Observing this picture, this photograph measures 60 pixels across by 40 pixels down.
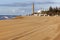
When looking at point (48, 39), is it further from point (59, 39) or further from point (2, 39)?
point (2, 39)

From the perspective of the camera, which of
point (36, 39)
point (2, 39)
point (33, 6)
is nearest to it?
point (2, 39)

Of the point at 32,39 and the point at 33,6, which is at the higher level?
the point at 32,39

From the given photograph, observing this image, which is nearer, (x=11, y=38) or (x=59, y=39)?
(x=11, y=38)

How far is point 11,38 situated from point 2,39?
607mm

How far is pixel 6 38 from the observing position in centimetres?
1076

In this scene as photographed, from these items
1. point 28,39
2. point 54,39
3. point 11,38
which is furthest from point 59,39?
point 11,38

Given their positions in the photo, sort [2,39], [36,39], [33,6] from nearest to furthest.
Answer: [2,39]
[36,39]
[33,6]

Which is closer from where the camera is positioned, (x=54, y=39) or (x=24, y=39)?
(x=24, y=39)

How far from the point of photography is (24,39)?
10.8m

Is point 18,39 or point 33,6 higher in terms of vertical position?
point 18,39

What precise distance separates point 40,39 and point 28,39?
73 centimetres

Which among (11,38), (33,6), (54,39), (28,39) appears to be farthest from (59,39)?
(33,6)

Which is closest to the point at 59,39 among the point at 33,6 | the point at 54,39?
the point at 54,39

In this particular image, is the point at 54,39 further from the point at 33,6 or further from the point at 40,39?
the point at 33,6
